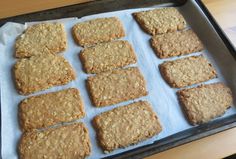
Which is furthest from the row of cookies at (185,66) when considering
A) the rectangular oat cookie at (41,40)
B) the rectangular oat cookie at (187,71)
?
the rectangular oat cookie at (41,40)

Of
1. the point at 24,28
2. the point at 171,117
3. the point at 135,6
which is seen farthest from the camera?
the point at 135,6

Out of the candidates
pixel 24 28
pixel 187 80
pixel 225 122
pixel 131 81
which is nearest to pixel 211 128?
pixel 225 122

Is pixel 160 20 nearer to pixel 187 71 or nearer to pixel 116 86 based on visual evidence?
pixel 187 71

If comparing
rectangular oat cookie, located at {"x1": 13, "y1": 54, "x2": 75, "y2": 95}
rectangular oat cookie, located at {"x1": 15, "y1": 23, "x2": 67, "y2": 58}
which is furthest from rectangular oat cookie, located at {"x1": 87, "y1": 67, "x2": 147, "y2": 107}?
rectangular oat cookie, located at {"x1": 15, "y1": 23, "x2": 67, "y2": 58}

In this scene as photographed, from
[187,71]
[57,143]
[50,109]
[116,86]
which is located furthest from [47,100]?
[187,71]

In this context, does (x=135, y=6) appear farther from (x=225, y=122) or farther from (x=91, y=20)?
(x=225, y=122)

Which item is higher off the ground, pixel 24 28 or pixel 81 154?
pixel 24 28
